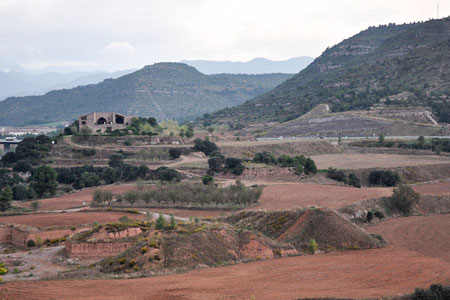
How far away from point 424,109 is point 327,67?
74295 millimetres

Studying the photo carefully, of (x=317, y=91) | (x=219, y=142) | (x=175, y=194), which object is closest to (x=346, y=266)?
(x=175, y=194)

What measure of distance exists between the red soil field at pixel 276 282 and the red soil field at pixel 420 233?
96.8 inches

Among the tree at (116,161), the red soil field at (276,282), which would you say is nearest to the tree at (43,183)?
the tree at (116,161)

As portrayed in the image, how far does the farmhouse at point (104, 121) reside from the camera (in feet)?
273

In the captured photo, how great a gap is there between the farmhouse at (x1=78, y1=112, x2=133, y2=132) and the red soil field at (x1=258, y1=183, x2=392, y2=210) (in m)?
39.0

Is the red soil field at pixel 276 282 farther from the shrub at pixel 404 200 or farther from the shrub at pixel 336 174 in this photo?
the shrub at pixel 336 174

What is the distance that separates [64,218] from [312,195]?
2055 centimetres

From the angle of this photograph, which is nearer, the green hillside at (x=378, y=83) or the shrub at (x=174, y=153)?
the shrub at (x=174, y=153)

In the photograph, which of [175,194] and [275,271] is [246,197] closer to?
[175,194]

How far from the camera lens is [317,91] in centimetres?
13000

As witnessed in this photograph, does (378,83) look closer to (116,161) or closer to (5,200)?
(116,161)

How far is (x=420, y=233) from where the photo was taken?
31453mm

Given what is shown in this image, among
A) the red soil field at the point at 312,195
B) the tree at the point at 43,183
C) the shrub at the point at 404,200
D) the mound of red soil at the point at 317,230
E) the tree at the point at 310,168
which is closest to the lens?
the mound of red soil at the point at 317,230

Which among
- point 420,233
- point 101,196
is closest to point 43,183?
point 101,196
